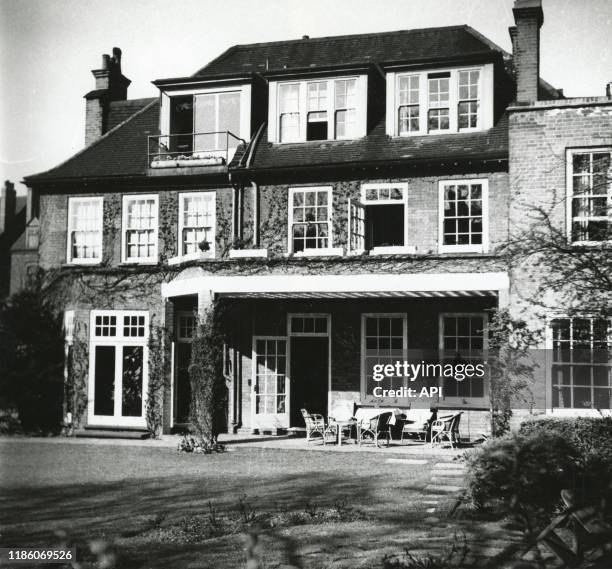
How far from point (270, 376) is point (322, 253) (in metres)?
3.88

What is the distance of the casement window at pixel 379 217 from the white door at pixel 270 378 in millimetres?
3297

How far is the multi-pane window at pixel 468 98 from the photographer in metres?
19.5

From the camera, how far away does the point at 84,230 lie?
21.8 meters

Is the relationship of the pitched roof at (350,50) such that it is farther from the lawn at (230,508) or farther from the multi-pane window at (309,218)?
the lawn at (230,508)

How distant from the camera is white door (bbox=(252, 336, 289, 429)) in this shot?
20031 mm

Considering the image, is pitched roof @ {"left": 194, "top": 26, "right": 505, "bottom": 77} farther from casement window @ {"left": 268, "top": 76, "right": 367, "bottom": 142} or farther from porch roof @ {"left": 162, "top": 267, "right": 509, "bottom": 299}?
porch roof @ {"left": 162, "top": 267, "right": 509, "bottom": 299}

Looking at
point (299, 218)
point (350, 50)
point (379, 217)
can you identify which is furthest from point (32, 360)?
point (350, 50)

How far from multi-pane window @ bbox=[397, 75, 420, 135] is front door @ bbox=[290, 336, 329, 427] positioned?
5.92m

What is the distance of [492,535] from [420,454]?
741cm

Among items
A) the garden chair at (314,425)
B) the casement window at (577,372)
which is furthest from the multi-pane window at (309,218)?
the casement window at (577,372)

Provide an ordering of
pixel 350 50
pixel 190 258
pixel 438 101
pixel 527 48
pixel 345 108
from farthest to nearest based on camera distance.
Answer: pixel 350 50
pixel 345 108
pixel 438 101
pixel 190 258
pixel 527 48

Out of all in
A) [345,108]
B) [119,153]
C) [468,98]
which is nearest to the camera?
[468,98]

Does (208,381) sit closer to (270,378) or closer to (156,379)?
(270,378)

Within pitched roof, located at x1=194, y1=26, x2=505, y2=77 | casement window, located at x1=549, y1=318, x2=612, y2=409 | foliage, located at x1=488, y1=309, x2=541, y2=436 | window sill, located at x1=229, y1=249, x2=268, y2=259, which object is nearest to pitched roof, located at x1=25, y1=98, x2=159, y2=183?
pitched roof, located at x1=194, y1=26, x2=505, y2=77
